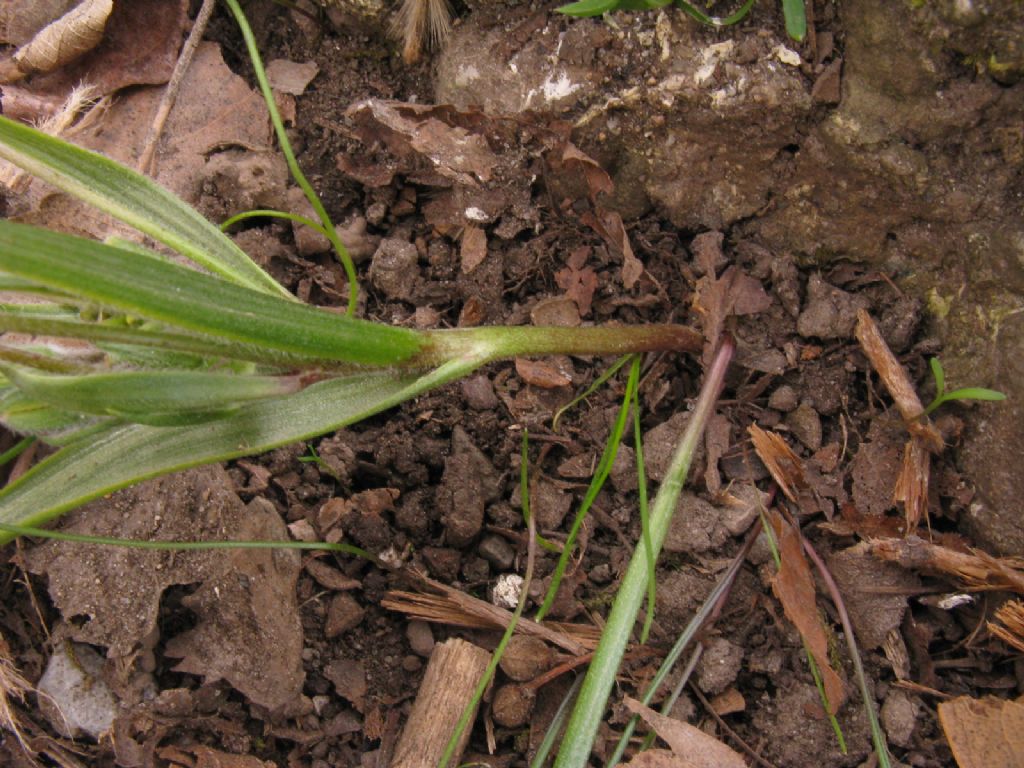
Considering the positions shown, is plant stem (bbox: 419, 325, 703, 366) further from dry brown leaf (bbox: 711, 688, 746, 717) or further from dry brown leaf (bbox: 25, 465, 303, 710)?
dry brown leaf (bbox: 711, 688, 746, 717)

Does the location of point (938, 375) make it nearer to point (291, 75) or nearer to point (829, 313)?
point (829, 313)

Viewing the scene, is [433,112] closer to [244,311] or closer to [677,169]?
[677,169]

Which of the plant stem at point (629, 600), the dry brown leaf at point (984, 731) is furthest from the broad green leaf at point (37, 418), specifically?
the dry brown leaf at point (984, 731)

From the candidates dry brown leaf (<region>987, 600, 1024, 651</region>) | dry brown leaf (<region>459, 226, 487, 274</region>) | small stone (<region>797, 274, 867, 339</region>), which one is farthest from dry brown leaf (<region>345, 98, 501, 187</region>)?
dry brown leaf (<region>987, 600, 1024, 651</region>)

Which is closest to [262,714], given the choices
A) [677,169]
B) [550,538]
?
[550,538]

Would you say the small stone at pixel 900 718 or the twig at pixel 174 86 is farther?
the twig at pixel 174 86

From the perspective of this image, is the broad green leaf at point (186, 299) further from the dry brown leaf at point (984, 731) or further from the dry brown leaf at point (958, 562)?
the dry brown leaf at point (984, 731)
